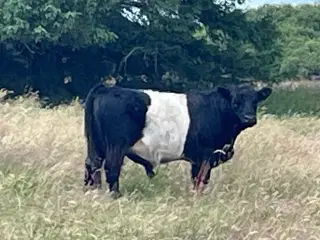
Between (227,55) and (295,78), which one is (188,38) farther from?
(295,78)

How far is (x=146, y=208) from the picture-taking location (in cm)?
789

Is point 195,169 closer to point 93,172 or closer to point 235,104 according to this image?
point 235,104

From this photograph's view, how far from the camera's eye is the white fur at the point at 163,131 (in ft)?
29.2

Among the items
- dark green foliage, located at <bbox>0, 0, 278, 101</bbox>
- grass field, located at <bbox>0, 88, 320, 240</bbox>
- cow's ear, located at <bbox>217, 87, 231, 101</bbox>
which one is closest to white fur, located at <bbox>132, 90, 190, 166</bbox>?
grass field, located at <bbox>0, 88, 320, 240</bbox>

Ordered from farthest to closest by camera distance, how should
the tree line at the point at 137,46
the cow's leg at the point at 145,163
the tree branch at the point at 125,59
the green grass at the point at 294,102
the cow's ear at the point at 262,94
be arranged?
the tree branch at the point at 125,59
the green grass at the point at 294,102
the tree line at the point at 137,46
the cow's ear at the point at 262,94
the cow's leg at the point at 145,163

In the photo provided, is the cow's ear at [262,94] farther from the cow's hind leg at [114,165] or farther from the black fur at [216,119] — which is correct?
the cow's hind leg at [114,165]

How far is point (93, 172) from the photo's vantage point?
8867 millimetres

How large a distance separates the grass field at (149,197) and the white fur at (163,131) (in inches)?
11.6

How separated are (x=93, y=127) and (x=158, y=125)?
579 millimetres

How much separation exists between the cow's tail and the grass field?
0.29m

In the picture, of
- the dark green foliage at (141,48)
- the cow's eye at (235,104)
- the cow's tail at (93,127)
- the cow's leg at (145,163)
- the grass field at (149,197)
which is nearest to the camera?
the grass field at (149,197)

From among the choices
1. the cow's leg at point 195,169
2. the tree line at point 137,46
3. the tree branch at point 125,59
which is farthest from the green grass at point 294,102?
the cow's leg at point 195,169

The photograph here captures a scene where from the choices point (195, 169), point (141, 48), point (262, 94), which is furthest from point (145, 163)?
point (141, 48)

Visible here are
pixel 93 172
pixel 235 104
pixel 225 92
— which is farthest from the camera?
pixel 225 92
